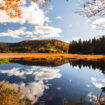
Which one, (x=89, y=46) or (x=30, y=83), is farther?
(x=89, y=46)

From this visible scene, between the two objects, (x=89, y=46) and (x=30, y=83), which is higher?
(x=89, y=46)

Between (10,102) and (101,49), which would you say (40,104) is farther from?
(101,49)

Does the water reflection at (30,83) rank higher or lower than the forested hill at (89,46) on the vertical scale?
lower

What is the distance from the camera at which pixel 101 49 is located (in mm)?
75062

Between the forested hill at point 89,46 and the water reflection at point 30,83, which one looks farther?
the forested hill at point 89,46

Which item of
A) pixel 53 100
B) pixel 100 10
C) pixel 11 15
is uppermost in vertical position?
pixel 11 15

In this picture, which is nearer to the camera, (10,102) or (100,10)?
(100,10)

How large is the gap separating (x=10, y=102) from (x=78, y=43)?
3301 inches

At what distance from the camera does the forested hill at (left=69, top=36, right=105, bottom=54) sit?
247 feet

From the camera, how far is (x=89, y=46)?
81.8 m

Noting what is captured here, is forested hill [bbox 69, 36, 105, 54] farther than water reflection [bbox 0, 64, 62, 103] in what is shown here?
Yes

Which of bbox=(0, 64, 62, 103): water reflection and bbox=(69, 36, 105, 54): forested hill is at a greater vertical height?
bbox=(69, 36, 105, 54): forested hill

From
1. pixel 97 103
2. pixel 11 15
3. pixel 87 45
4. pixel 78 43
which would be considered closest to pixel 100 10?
pixel 97 103

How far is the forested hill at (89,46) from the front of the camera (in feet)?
247
